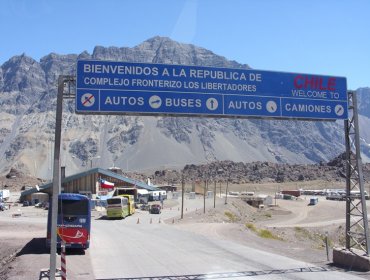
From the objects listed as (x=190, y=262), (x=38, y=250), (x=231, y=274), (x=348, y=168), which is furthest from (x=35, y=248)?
(x=348, y=168)

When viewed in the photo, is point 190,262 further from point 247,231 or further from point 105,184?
point 105,184

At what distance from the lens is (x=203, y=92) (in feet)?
65.4

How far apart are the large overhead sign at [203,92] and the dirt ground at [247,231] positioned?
6.75 m

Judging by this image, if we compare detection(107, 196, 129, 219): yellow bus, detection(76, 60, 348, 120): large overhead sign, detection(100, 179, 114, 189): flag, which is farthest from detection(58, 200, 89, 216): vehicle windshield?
detection(100, 179, 114, 189): flag

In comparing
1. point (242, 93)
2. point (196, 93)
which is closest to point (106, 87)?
point (196, 93)

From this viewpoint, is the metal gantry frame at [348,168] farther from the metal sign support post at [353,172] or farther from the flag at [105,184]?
the flag at [105,184]

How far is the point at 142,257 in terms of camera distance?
24297 millimetres

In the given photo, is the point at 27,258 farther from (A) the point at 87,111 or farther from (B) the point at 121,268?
(A) the point at 87,111

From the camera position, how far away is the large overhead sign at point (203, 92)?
61.7 ft

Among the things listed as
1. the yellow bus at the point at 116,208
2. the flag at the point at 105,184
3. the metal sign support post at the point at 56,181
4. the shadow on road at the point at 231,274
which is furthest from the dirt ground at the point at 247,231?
the flag at the point at 105,184

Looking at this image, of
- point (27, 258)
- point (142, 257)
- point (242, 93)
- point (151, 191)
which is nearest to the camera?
point (242, 93)

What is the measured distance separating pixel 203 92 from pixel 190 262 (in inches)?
308

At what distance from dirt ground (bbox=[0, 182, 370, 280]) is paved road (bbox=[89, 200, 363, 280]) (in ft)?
5.87

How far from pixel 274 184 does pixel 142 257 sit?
161m
